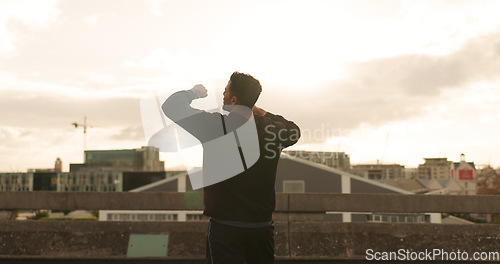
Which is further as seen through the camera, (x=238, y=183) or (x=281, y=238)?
(x=281, y=238)

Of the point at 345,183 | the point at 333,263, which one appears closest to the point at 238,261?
the point at 333,263

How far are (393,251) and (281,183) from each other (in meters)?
50.4

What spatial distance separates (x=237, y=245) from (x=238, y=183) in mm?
443

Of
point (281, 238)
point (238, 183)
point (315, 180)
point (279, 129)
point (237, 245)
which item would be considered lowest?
point (281, 238)

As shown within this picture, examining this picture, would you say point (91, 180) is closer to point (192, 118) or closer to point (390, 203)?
point (390, 203)

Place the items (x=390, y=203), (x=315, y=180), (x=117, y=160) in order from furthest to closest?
(x=117, y=160)
(x=315, y=180)
(x=390, y=203)

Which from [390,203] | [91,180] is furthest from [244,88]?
[91,180]

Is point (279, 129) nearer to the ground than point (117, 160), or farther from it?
nearer to the ground

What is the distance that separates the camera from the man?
343cm

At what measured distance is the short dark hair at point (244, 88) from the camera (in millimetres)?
3605

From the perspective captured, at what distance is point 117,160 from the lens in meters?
194

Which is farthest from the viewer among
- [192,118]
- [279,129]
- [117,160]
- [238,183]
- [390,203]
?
[117,160]

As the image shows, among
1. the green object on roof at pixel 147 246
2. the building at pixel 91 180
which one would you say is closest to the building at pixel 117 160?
the building at pixel 91 180

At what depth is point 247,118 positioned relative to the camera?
11.7ft
